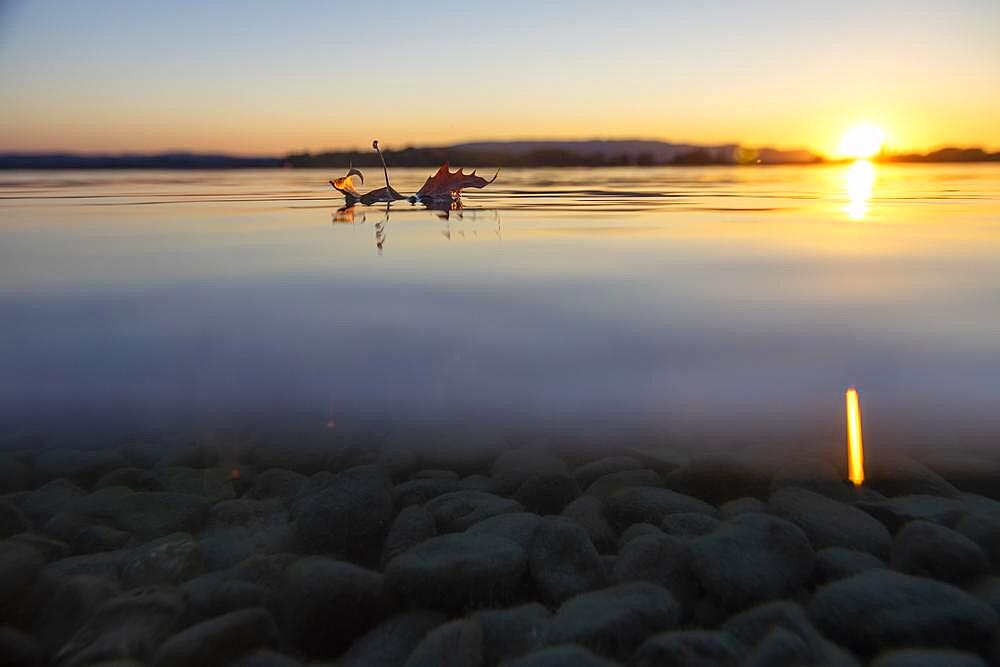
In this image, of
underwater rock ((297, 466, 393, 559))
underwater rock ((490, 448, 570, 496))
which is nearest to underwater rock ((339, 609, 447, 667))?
underwater rock ((297, 466, 393, 559))

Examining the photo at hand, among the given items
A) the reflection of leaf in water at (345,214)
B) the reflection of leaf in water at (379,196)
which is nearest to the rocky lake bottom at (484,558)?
the reflection of leaf in water at (345,214)

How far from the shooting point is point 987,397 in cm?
217

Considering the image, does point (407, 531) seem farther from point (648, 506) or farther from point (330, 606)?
point (648, 506)

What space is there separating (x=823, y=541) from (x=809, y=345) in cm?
115

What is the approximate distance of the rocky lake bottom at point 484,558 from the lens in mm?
1258

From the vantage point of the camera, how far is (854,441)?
2023 millimetres

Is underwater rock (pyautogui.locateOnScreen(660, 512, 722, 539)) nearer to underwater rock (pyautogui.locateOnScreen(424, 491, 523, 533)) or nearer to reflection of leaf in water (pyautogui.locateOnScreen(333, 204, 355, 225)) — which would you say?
underwater rock (pyautogui.locateOnScreen(424, 491, 523, 533))

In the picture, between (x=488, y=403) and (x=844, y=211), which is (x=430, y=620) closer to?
(x=488, y=403)

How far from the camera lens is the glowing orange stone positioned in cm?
191

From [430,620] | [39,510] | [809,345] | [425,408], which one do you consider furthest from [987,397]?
[39,510]

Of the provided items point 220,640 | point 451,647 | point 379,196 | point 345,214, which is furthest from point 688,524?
point 379,196

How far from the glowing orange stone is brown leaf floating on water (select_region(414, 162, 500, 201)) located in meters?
5.06

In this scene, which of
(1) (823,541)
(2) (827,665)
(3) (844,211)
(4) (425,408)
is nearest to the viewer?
(2) (827,665)

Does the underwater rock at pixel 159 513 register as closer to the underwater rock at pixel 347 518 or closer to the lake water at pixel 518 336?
the underwater rock at pixel 347 518
